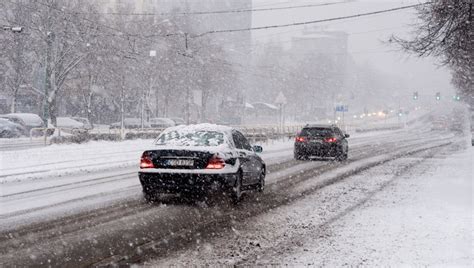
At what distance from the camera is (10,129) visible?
3812 centimetres

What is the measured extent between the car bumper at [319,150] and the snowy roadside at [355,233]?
9.60m

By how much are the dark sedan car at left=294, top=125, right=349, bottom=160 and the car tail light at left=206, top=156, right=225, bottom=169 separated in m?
13.6

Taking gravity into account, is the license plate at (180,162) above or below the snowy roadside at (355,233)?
above

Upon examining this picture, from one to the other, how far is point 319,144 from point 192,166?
45.9 feet

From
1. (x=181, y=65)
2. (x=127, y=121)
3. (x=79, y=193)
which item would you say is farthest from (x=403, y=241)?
(x=181, y=65)

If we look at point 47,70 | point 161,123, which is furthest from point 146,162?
point 161,123

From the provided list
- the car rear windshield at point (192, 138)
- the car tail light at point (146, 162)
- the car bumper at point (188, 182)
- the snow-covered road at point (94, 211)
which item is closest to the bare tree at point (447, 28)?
the snow-covered road at point (94, 211)

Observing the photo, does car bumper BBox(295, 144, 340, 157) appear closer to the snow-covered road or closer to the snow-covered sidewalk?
the snow-covered road

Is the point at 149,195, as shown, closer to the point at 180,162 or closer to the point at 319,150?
the point at 180,162

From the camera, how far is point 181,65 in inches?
2485

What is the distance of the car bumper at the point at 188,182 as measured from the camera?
1039cm

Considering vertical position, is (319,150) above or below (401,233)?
above

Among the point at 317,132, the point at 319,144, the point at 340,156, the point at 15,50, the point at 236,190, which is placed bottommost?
the point at 340,156

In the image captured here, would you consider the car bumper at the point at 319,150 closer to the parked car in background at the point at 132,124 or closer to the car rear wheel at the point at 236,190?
the car rear wheel at the point at 236,190
